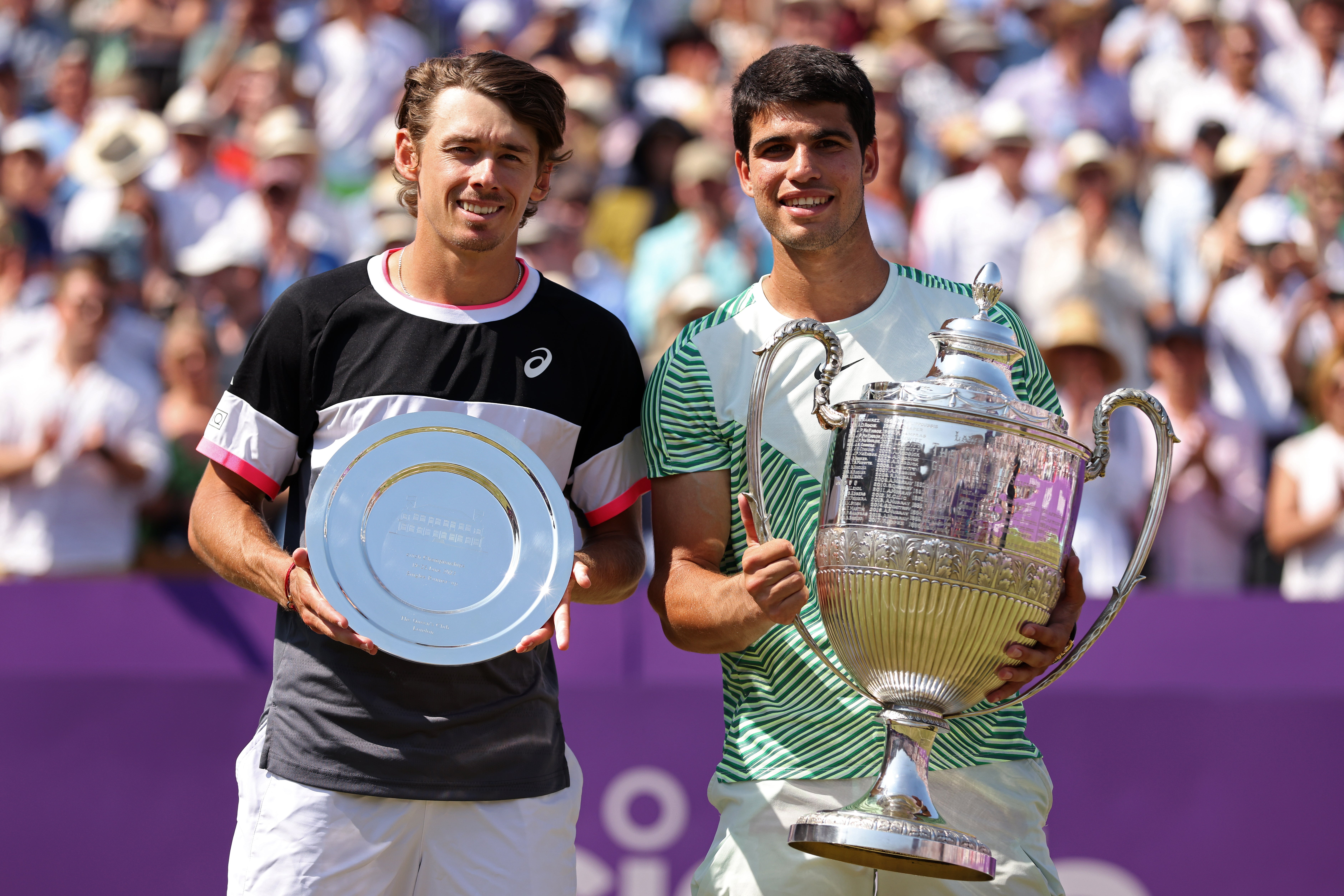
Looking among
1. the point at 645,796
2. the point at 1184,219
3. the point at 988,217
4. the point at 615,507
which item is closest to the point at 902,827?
the point at 615,507

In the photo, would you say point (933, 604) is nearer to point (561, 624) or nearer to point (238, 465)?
point (561, 624)

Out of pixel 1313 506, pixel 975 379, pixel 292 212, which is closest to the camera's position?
pixel 975 379

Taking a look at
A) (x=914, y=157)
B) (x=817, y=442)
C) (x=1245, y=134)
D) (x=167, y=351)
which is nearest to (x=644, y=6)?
(x=914, y=157)

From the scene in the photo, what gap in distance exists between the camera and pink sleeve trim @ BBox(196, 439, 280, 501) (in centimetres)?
325

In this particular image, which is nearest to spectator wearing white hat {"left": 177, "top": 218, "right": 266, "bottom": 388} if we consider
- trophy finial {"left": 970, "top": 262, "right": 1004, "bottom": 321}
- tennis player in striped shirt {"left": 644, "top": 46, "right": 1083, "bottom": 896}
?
tennis player in striped shirt {"left": 644, "top": 46, "right": 1083, "bottom": 896}

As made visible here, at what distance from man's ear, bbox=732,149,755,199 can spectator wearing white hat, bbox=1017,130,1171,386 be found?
4.09 m

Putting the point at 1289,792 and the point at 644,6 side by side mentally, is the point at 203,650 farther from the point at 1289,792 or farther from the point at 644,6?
the point at 644,6

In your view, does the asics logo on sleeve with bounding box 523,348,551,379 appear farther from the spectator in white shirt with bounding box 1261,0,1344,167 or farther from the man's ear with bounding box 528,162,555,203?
the spectator in white shirt with bounding box 1261,0,1344,167

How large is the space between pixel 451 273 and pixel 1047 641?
1344 mm

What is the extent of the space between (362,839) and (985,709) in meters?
1.22

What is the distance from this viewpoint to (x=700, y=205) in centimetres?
768

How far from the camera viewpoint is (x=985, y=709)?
10.7 feet

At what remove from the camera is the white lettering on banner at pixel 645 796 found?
4930 millimetres

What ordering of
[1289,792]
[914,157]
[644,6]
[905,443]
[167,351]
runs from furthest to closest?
[644,6] → [914,157] → [167,351] → [1289,792] → [905,443]
